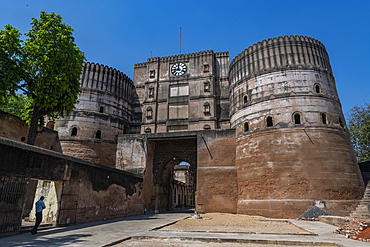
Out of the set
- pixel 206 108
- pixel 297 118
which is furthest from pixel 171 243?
pixel 206 108

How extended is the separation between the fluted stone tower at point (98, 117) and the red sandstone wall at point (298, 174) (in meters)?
12.8

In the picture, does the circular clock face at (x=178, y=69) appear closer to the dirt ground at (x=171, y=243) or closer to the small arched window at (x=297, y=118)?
the small arched window at (x=297, y=118)

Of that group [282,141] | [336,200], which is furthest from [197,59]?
[336,200]

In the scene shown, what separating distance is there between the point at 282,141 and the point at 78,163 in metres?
12.7

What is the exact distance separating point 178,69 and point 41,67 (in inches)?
637

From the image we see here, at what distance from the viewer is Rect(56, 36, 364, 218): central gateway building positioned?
15.9 metres

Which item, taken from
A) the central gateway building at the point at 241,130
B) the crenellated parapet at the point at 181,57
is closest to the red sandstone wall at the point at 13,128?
the central gateway building at the point at 241,130

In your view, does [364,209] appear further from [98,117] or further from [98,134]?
[98,117]

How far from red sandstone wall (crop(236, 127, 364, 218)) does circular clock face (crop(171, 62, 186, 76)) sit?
12.4 meters

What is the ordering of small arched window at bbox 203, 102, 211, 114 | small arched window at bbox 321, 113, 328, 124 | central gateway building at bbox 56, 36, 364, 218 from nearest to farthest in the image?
central gateway building at bbox 56, 36, 364, 218, small arched window at bbox 321, 113, 328, 124, small arched window at bbox 203, 102, 211, 114

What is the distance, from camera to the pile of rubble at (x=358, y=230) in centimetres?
763

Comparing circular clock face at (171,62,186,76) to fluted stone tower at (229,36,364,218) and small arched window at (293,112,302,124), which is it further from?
small arched window at (293,112,302,124)

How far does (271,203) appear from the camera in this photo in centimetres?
1591

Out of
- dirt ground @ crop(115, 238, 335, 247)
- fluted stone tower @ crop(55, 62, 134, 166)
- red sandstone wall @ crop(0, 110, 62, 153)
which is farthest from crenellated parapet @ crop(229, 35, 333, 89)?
red sandstone wall @ crop(0, 110, 62, 153)
